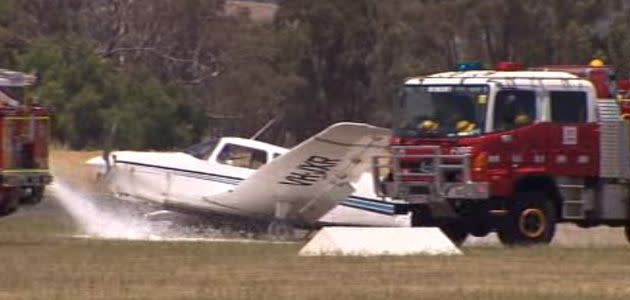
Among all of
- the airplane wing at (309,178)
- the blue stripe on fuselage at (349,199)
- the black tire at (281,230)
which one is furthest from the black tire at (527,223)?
the black tire at (281,230)

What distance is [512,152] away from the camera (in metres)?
25.6

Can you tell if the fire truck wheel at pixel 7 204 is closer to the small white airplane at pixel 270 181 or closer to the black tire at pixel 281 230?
the small white airplane at pixel 270 181

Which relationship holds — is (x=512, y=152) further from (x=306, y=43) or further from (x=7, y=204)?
(x=306, y=43)

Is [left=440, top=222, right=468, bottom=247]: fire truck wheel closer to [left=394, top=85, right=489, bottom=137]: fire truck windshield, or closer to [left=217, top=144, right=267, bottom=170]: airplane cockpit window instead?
[left=394, top=85, right=489, bottom=137]: fire truck windshield

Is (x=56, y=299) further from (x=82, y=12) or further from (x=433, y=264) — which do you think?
(x=82, y=12)

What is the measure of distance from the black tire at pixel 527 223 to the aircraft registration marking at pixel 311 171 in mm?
3705

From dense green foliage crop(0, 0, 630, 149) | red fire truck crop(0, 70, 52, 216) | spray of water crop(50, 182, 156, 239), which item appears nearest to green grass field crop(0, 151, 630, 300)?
red fire truck crop(0, 70, 52, 216)

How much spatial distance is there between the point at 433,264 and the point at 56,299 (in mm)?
5619

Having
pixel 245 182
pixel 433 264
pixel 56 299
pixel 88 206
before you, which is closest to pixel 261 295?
pixel 56 299

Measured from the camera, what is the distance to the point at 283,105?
200 feet

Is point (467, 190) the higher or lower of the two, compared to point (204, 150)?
lower

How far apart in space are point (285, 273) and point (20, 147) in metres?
6.79

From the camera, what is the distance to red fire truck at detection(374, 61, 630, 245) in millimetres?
25469

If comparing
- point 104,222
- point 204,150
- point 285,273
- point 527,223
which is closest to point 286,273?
point 285,273
